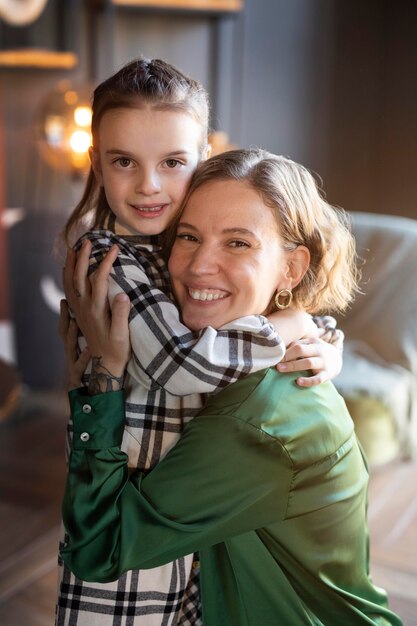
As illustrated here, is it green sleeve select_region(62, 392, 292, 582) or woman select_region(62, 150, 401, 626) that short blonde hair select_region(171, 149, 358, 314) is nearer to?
woman select_region(62, 150, 401, 626)

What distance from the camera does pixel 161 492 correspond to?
101cm

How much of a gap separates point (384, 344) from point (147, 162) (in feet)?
5.38

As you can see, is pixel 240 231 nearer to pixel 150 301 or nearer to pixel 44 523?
pixel 150 301

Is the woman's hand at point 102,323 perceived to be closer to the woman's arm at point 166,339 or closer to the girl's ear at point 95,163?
the woman's arm at point 166,339

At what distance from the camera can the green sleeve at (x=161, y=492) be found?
3.27ft

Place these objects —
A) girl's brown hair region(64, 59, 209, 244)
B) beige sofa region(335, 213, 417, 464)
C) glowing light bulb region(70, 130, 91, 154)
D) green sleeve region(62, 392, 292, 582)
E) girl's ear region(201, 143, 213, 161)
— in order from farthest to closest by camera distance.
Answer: glowing light bulb region(70, 130, 91, 154)
beige sofa region(335, 213, 417, 464)
girl's ear region(201, 143, 213, 161)
girl's brown hair region(64, 59, 209, 244)
green sleeve region(62, 392, 292, 582)

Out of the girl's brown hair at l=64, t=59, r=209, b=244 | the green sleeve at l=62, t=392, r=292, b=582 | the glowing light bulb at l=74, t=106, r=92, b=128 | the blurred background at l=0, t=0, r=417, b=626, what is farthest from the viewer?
the glowing light bulb at l=74, t=106, r=92, b=128

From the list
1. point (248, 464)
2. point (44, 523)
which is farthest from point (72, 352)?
point (44, 523)

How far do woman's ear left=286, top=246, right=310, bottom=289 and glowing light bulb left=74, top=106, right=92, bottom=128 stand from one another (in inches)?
74.7

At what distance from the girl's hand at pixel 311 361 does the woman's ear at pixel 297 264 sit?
0.32 ft

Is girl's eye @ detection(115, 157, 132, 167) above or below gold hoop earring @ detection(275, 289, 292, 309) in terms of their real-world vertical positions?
above

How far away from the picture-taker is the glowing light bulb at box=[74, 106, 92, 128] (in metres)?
2.86

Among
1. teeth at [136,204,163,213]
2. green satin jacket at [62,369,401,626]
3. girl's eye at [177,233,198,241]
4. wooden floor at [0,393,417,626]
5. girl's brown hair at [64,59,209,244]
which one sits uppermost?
girl's brown hair at [64,59,209,244]

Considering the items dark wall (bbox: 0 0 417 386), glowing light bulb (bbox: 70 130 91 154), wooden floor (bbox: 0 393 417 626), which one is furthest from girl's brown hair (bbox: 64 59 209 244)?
glowing light bulb (bbox: 70 130 91 154)
